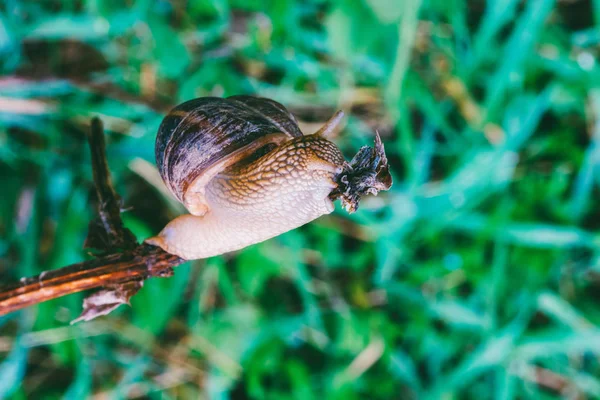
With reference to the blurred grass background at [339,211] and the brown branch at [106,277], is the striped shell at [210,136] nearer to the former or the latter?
the brown branch at [106,277]

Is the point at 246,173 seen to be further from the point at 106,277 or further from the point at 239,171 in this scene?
the point at 106,277

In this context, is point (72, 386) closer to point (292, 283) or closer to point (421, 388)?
point (292, 283)

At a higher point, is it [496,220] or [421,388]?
[496,220]

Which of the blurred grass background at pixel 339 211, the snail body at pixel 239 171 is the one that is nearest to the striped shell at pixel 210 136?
the snail body at pixel 239 171

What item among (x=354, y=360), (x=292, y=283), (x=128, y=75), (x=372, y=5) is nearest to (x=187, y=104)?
(x=372, y=5)

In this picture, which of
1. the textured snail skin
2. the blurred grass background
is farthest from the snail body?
the blurred grass background

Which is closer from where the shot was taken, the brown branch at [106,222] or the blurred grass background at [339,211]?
the brown branch at [106,222]
